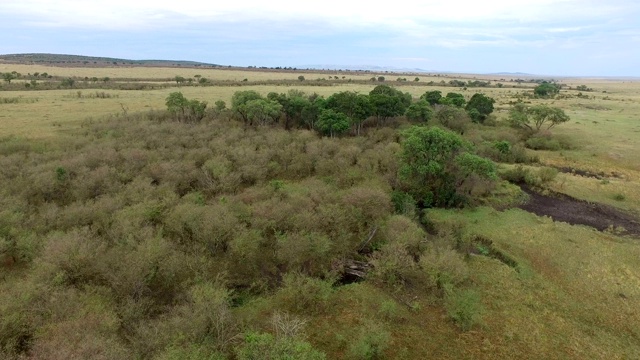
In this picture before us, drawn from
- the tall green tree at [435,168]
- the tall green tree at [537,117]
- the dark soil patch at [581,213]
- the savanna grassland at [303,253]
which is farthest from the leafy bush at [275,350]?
the tall green tree at [537,117]

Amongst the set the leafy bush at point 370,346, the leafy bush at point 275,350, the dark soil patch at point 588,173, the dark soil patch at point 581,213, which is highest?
the dark soil patch at point 588,173

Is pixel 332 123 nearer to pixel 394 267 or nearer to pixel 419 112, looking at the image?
pixel 419 112

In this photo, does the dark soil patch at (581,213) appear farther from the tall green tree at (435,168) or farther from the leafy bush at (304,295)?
the leafy bush at (304,295)

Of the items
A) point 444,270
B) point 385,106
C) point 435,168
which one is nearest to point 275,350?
point 444,270

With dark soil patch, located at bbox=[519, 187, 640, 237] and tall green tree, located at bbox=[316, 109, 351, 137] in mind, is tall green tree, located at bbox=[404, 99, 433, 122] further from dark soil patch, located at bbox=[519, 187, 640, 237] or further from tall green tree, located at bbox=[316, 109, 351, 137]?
dark soil patch, located at bbox=[519, 187, 640, 237]

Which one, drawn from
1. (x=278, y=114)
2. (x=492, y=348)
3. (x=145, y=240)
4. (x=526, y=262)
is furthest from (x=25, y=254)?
(x=278, y=114)
